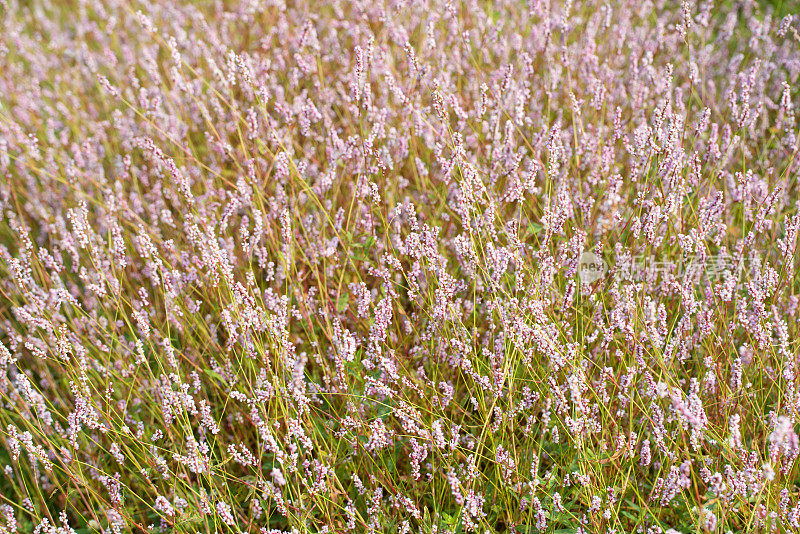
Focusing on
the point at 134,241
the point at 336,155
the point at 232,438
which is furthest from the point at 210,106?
the point at 232,438

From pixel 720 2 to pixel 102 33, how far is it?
4435mm

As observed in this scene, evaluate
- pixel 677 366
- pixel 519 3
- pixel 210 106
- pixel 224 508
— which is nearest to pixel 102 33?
pixel 210 106

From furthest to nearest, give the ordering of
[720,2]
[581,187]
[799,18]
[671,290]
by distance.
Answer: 1. [720,2]
2. [799,18]
3. [581,187]
4. [671,290]

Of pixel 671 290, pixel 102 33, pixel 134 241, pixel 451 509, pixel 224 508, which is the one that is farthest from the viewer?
pixel 102 33

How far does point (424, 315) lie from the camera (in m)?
2.26

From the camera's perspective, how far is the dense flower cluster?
1791 mm

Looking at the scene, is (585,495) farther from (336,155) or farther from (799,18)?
(799,18)

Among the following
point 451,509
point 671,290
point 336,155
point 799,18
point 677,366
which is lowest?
point 451,509

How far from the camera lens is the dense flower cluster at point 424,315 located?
1791 millimetres

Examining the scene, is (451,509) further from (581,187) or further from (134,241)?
(134,241)

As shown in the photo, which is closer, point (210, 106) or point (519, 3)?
point (210, 106)

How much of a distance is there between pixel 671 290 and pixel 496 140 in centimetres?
89

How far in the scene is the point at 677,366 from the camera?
6.75 feet

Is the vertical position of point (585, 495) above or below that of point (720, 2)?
below
